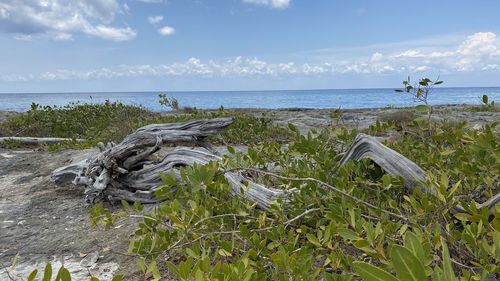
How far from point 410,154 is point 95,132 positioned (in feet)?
31.1

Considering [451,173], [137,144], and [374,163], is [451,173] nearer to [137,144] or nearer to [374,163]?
[374,163]

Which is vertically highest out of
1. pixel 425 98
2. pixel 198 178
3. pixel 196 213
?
pixel 425 98

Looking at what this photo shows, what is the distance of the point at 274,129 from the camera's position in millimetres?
10094

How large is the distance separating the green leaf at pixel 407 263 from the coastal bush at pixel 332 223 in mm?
849

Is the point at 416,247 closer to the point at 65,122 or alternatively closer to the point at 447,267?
the point at 447,267

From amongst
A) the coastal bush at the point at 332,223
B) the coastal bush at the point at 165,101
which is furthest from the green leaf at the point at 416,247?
the coastal bush at the point at 165,101

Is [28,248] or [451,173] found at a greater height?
[451,173]

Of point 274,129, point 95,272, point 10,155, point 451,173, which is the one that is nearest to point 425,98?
point 451,173

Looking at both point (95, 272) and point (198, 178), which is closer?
point (198, 178)

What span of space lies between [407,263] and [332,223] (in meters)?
1.74

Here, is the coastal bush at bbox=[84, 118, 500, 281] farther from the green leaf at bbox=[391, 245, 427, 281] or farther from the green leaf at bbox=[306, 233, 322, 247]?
the green leaf at bbox=[391, 245, 427, 281]

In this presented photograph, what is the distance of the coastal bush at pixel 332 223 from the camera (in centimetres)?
202

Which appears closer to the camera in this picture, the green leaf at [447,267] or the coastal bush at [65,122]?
the green leaf at [447,267]

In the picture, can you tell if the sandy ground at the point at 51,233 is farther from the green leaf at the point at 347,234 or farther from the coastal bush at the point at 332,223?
the green leaf at the point at 347,234
